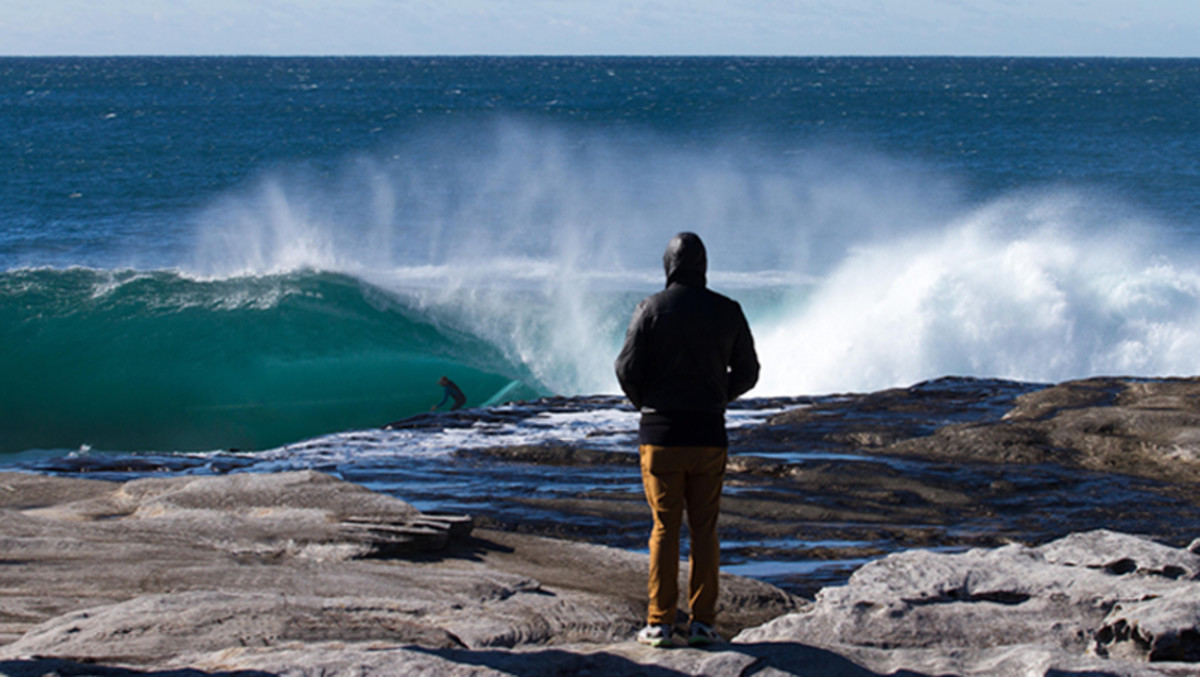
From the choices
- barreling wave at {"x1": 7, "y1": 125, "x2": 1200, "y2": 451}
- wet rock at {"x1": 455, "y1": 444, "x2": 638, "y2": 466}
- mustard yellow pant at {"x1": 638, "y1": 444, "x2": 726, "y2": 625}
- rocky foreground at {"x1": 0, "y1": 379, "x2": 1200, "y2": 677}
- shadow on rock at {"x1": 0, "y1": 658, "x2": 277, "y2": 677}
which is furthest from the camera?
barreling wave at {"x1": 7, "y1": 125, "x2": 1200, "y2": 451}

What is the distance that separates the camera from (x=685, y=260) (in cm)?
419

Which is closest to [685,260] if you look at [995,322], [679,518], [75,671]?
[679,518]

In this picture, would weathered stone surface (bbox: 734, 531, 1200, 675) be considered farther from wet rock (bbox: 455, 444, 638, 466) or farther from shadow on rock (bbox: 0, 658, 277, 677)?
wet rock (bbox: 455, 444, 638, 466)

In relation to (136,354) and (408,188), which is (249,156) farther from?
(136,354)

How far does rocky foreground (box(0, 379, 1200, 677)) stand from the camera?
4.07 m

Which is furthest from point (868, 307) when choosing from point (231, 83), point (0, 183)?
point (231, 83)

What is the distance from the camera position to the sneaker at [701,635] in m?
4.25

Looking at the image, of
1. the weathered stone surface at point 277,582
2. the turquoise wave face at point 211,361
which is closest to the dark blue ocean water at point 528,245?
the turquoise wave face at point 211,361

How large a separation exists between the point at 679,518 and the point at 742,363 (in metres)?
0.65

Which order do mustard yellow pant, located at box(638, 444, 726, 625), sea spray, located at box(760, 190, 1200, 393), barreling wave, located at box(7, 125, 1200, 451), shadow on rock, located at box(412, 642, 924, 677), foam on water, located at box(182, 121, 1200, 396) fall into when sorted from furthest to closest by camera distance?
foam on water, located at box(182, 121, 1200, 396) → sea spray, located at box(760, 190, 1200, 393) → barreling wave, located at box(7, 125, 1200, 451) → mustard yellow pant, located at box(638, 444, 726, 625) → shadow on rock, located at box(412, 642, 924, 677)

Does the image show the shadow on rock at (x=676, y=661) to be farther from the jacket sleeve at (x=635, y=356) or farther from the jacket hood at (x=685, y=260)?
the jacket hood at (x=685, y=260)

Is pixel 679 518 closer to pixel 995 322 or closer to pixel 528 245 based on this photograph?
pixel 995 322

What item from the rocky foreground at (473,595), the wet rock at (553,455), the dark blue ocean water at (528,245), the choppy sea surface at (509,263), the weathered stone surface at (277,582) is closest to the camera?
the rocky foreground at (473,595)

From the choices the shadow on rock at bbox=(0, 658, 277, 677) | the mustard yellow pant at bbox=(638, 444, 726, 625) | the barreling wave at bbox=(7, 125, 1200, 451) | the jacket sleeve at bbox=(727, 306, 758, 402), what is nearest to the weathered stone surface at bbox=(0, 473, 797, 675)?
the shadow on rock at bbox=(0, 658, 277, 677)
